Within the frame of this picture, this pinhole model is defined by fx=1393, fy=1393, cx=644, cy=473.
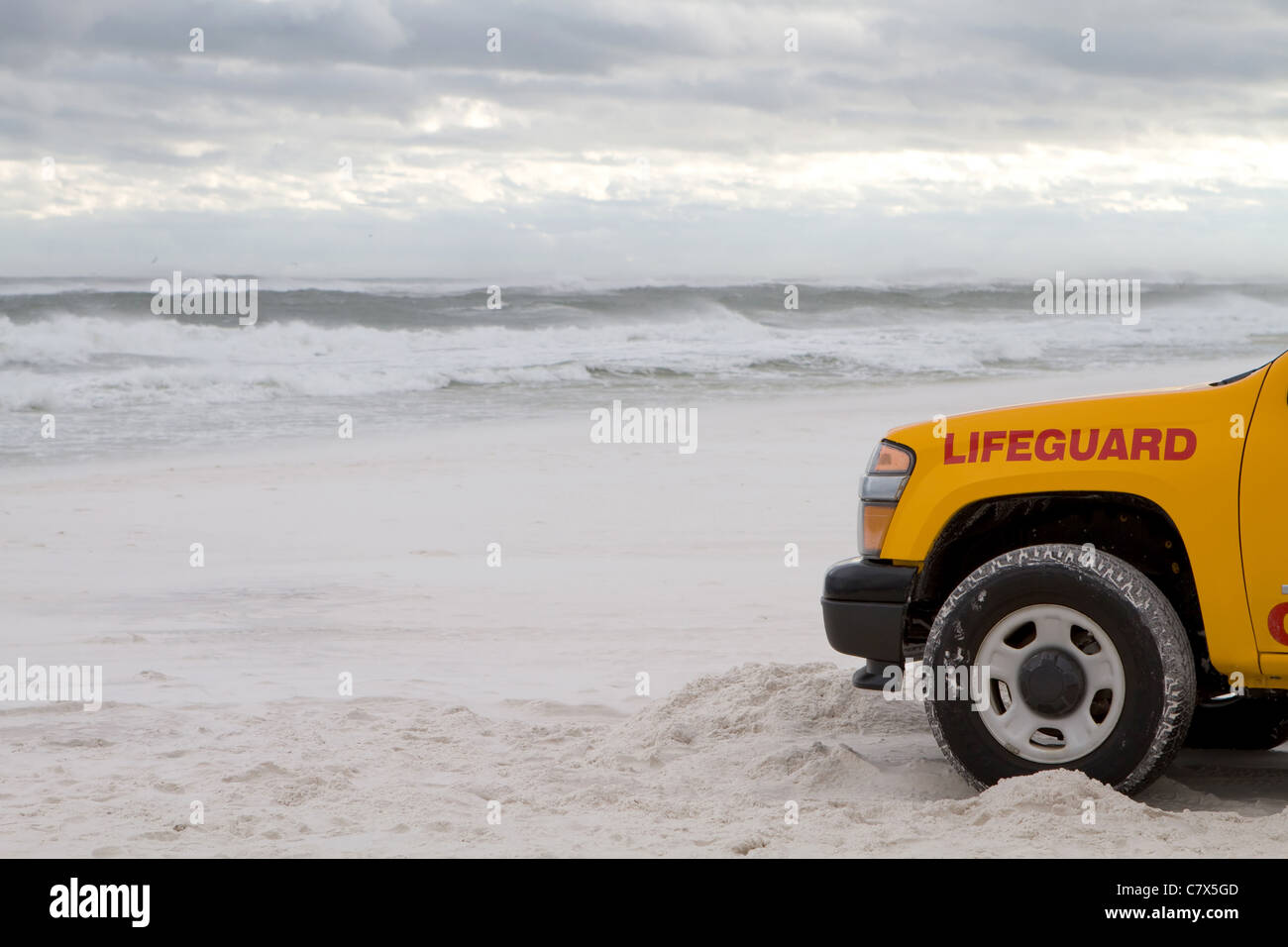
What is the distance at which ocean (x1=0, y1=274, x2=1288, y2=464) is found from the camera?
19.0m

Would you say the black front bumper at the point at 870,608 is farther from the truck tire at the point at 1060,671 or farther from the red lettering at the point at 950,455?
the red lettering at the point at 950,455

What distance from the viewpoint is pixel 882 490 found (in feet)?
15.4

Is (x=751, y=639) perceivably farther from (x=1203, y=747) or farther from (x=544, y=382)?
(x=544, y=382)

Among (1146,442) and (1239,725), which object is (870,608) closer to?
(1146,442)

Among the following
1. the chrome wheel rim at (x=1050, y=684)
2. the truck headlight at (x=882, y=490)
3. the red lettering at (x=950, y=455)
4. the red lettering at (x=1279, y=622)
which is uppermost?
the red lettering at (x=950, y=455)

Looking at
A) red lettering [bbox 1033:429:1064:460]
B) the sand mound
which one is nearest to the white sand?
the sand mound

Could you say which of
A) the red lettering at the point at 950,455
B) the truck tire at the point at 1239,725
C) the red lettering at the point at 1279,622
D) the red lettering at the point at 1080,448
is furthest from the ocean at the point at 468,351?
the red lettering at the point at 1279,622

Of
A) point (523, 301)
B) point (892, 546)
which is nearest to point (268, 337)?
point (523, 301)

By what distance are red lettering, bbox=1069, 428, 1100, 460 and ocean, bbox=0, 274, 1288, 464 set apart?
12604 millimetres

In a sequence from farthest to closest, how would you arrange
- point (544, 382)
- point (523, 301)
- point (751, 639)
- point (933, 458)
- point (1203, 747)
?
point (523, 301) < point (544, 382) < point (751, 639) < point (1203, 747) < point (933, 458)

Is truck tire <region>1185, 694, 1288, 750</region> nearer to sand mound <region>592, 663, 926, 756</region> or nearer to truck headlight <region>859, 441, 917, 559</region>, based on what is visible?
sand mound <region>592, 663, 926, 756</region>

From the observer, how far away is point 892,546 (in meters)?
4.65

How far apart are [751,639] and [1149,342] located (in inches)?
1060

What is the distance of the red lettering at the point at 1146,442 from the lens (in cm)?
426
